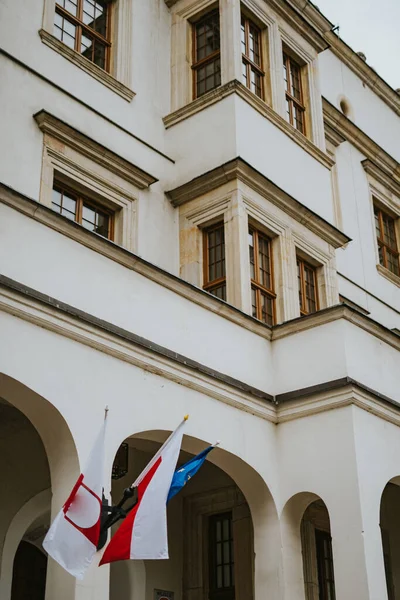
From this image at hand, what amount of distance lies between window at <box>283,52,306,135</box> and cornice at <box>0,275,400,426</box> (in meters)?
6.68

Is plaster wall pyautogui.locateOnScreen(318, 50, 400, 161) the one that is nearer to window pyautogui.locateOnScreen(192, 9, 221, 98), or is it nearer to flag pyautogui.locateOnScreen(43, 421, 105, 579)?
window pyautogui.locateOnScreen(192, 9, 221, 98)

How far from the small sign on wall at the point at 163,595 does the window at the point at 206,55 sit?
854 cm

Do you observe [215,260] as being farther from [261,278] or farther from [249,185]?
[249,185]

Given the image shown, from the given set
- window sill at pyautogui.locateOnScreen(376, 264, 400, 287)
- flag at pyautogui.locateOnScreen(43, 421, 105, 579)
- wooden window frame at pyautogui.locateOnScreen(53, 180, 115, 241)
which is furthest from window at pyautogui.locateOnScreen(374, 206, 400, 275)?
flag at pyautogui.locateOnScreen(43, 421, 105, 579)

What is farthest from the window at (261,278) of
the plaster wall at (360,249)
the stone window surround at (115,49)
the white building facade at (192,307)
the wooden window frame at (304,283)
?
the plaster wall at (360,249)

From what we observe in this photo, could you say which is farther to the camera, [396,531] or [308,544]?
[396,531]

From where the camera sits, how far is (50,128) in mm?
13797

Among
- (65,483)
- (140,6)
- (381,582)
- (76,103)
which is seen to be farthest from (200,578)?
(140,6)

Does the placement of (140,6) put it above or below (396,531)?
above

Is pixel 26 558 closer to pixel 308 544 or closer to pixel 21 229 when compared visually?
pixel 308 544

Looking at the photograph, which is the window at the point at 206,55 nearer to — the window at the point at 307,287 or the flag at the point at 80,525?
the window at the point at 307,287

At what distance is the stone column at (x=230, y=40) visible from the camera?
51.6 ft

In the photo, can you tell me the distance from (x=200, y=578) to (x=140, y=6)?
33.2ft

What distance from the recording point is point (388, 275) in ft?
68.9
